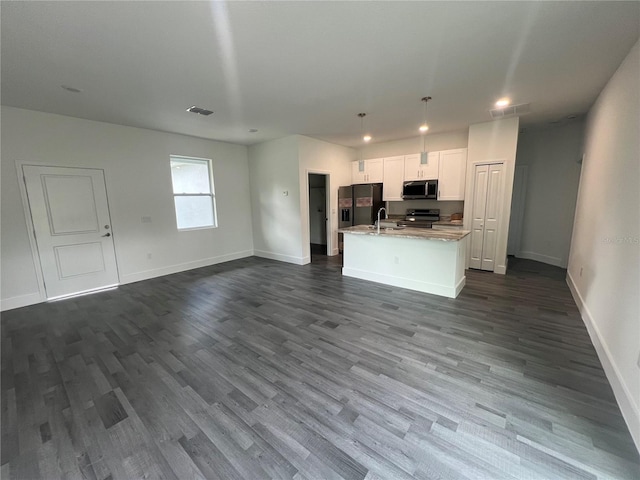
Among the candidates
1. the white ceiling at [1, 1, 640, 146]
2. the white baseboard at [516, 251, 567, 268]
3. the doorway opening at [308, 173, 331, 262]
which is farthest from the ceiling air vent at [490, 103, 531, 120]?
the doorway opening at [308, 173, 331, 262]

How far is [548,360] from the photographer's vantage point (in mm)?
2289

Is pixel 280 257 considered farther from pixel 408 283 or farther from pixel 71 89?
pixel 71 89

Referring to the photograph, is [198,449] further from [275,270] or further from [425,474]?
[275,270]

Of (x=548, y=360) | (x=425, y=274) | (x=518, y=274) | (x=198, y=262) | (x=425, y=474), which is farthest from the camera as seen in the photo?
(x=198, y=262)

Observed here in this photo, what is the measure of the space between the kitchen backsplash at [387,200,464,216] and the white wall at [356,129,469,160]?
1.20 m

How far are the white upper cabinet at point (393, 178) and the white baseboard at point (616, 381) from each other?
3870 mm

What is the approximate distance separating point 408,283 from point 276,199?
3562mm

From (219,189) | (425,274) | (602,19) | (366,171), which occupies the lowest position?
(425,274)

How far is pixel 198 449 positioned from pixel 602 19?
4.26 m

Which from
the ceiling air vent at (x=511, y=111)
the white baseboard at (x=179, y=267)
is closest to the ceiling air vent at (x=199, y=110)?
the white baseboard at (x=179, y=267)

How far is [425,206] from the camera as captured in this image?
6191 mm

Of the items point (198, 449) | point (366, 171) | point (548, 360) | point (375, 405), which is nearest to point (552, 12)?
point (548, 360)

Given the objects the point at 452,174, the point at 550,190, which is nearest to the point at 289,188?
the point at 452,174

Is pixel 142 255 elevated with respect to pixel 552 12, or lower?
lower
